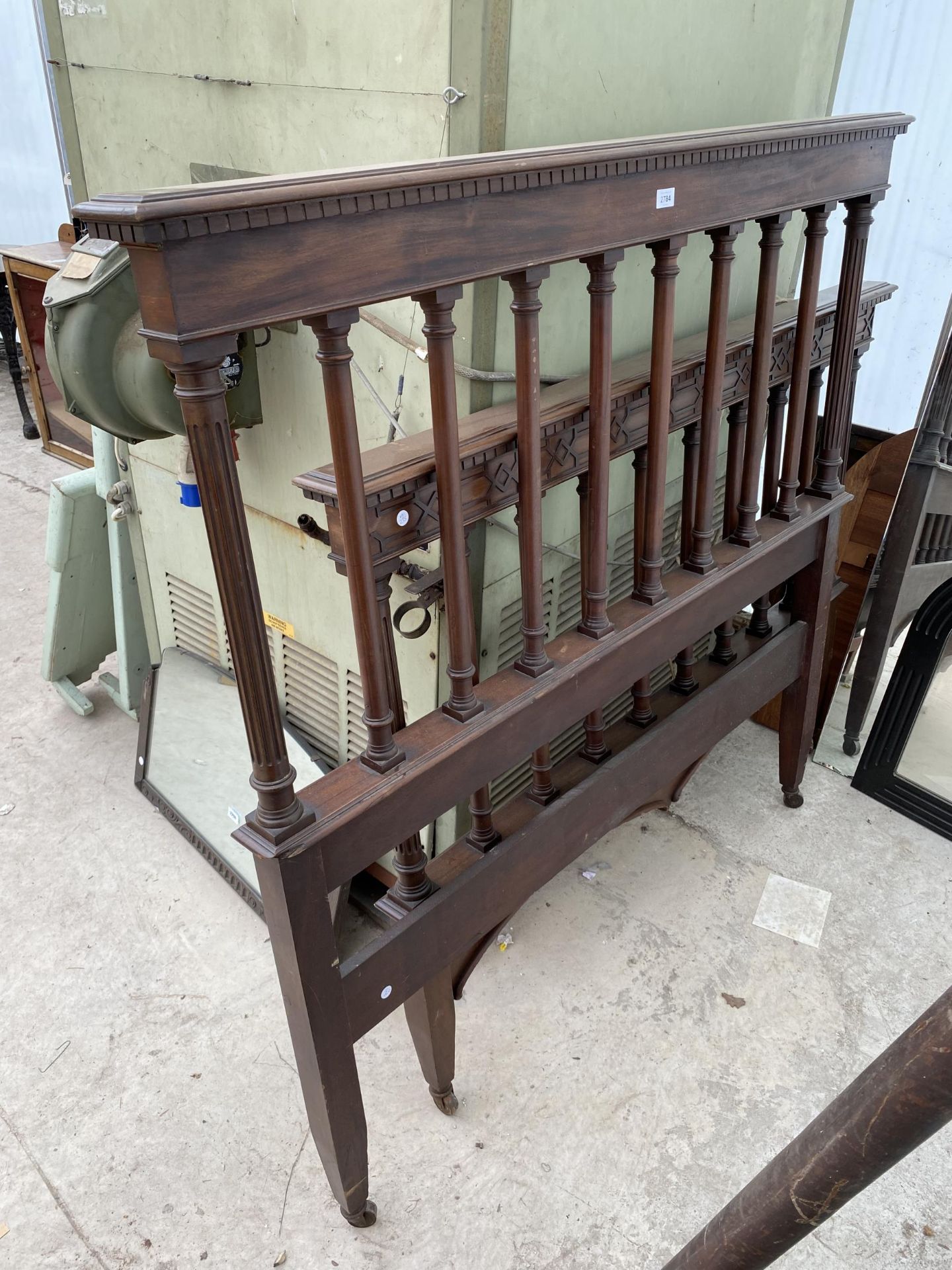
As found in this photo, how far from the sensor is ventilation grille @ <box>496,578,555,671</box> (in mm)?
1991

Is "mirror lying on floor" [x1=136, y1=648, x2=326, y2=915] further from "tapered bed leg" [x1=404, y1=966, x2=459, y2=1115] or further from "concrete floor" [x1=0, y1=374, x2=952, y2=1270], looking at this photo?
"tapered bed leg" [x1=404, y1=966, x2=459, y2=1115]

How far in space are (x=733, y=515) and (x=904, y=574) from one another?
2.20 ft

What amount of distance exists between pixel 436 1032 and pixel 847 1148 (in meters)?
1.04

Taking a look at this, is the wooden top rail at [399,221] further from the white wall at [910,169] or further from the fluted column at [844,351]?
the white wall at [910,169]

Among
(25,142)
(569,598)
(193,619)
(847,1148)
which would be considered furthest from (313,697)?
(25,142)

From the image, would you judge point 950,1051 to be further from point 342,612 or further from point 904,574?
point 904,574

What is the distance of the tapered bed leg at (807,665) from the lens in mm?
2271

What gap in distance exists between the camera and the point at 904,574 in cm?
240

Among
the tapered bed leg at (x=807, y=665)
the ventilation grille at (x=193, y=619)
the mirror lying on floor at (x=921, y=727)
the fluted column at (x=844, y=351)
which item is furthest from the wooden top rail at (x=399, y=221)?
the ventilation grille at (x=193, y=619)

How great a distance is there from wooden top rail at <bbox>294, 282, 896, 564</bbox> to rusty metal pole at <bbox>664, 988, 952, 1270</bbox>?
88 cm

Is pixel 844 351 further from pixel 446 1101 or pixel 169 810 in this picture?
pixel 169 810

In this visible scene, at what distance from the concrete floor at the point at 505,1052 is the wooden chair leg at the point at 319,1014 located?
20 cm

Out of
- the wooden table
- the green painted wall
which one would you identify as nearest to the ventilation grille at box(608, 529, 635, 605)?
the green painted wall

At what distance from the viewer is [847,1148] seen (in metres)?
0.80
